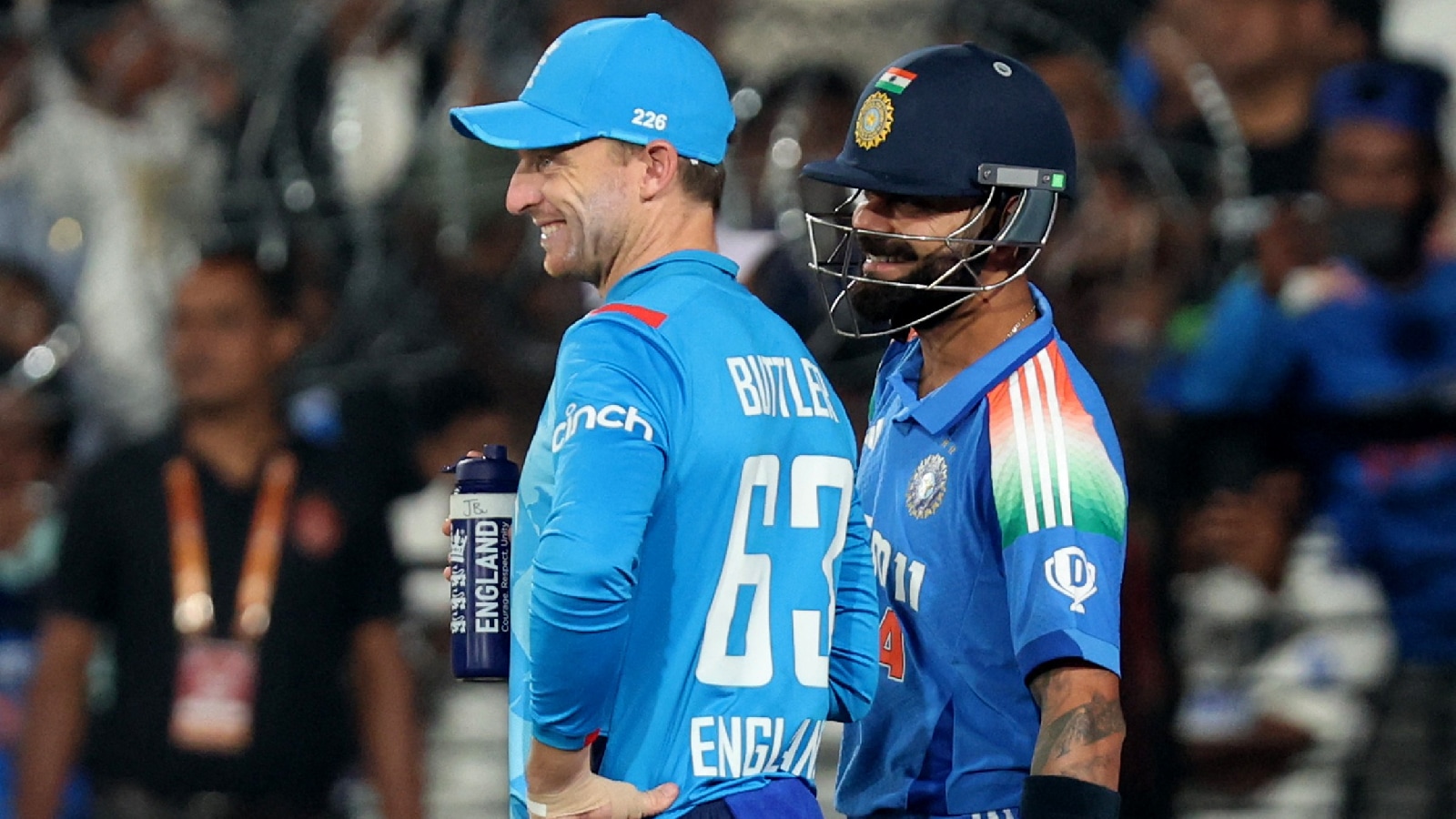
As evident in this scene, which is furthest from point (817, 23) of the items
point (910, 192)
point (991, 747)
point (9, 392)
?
point (991, 747)

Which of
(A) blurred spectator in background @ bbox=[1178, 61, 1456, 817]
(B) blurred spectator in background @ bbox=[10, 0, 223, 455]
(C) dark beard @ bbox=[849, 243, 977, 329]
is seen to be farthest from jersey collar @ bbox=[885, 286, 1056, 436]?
(B) blurred spectator in background @ bbox=[10, 0, 223, 455]

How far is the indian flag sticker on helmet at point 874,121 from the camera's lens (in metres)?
3.02

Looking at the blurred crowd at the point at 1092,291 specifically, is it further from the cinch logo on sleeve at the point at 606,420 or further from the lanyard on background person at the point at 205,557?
the cinch logo on sleeve at the point at 606,420

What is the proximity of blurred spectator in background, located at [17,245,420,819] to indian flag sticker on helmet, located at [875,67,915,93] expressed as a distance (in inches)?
133

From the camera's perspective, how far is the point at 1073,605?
2.62 metres

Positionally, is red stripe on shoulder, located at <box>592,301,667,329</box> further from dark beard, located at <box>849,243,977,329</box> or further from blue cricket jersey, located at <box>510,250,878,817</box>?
dark beard, located at <box>849,243,977,329</box>

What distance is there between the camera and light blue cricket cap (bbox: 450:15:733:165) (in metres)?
2.54

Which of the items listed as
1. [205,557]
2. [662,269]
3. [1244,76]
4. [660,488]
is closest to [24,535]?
[205,557]

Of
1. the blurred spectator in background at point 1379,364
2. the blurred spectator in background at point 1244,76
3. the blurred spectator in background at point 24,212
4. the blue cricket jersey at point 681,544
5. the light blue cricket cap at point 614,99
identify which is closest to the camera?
the blue cricket jersey at point 681,544

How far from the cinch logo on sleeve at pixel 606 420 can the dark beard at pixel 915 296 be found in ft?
2.61

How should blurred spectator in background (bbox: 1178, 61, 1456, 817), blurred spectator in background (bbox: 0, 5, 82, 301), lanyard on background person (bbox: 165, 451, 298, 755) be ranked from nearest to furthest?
lanyard on background person (bbox: 165, 451, 298, 755)
blurred spectator in background (bbox: 1178, 61, 1456, 817)
blurred spectator in background (bbox: 0, 5, 82, 301)

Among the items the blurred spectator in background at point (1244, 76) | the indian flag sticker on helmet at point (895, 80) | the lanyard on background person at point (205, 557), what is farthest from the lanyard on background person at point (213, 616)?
the indian flag sticker on helmet at point (895, 80)

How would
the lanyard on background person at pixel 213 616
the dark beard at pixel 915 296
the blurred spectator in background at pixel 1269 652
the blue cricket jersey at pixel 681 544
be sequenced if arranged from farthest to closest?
the blurred spectator in background at pixel 1269 652, the lanyard on background person at pixel 213 616, the dark beard at pixel 915 296, the blue cricket jersey at pixel 681 544

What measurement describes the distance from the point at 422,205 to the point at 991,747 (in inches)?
182
